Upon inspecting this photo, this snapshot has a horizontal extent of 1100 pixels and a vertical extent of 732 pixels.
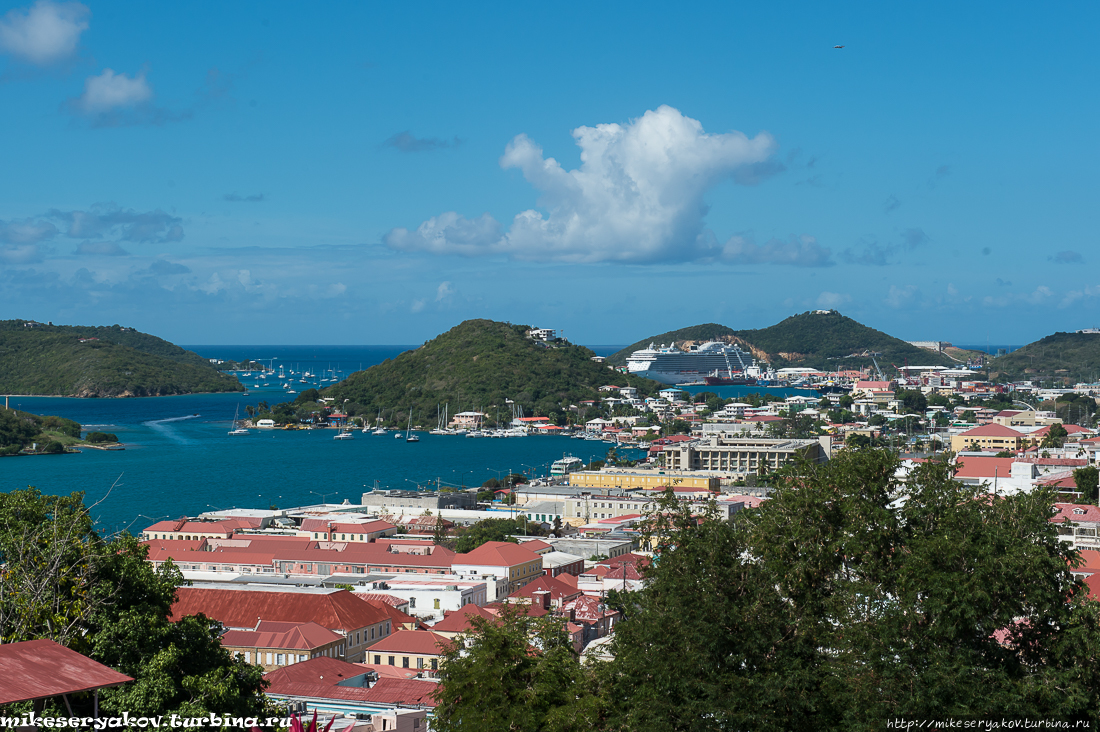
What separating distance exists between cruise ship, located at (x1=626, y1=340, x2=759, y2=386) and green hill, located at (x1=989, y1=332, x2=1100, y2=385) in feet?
81.9

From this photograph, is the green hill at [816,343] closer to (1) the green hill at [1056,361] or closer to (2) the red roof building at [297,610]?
(1) the green hill at [1056,361]

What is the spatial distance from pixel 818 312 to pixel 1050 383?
5784 centimetres

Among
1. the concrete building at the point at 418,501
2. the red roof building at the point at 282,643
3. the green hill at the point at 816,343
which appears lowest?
the red roof building at the point at 282,643

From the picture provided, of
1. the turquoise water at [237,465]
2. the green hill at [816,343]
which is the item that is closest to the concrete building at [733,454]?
the turquoise water at [237,465]

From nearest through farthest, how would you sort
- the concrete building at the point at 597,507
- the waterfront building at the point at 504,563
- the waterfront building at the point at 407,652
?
the waterfront building at the point at 407,652 → the waterfront building at the point at 504,563 → the concrete building at the point at 597,507

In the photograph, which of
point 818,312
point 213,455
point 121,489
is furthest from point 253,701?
point 818,312

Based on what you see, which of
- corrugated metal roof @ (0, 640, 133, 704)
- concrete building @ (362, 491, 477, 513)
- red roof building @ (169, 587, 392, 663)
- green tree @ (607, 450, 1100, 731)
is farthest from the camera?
concrete building @ (362, 491, 477, 513)

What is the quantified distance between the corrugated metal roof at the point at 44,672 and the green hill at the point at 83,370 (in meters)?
89.1

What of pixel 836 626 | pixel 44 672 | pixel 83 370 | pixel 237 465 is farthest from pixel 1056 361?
pixel 44 672

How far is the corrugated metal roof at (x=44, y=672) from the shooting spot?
496 cm

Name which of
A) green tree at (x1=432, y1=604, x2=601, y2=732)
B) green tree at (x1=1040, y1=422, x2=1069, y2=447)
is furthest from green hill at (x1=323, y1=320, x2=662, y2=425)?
green tree at (x1=432, y1=604, x2=601, y2=732)

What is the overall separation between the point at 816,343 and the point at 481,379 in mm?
74290

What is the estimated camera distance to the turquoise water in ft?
119

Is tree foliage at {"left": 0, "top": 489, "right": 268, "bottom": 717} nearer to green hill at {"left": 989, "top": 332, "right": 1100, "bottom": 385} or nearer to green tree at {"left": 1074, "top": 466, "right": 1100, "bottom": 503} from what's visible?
green tree at {"left": 1074, "top": 466, "right": 1100, "bottom": 503}
